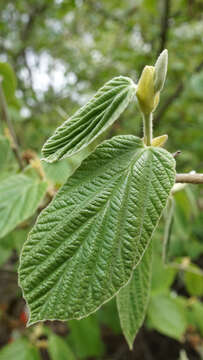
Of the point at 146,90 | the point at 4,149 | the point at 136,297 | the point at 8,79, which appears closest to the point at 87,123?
the point at 146,90

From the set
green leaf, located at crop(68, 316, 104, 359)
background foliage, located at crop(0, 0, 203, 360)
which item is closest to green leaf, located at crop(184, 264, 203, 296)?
background foliage, located at crop(0, 0, 203, 360)

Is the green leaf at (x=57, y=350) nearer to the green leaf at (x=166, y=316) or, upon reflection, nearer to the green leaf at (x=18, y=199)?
the green leaf at (x=166, y=316)

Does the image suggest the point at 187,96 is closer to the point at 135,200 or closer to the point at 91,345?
the point at 91,345

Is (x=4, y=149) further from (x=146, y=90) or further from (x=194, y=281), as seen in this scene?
(x=194, y=281)

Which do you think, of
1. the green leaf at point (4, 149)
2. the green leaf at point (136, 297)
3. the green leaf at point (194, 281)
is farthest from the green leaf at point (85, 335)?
the green leaf at point (136, 297)

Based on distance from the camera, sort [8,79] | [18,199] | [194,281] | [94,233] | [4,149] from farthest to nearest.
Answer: [194,281]
[8,79]
[4,149]
[18,199]
[94,233]

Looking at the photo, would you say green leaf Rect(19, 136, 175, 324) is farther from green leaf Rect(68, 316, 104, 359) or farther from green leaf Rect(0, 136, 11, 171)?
green leaf Rect(68, 316, 104, 359)
